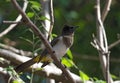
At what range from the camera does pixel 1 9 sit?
28.2 feet

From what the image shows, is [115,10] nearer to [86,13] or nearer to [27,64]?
[86,13]

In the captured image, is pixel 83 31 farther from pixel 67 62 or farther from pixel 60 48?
pixel 67 62

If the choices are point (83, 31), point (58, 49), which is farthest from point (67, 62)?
point (83, 31)

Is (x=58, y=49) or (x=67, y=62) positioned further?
(x=58, y=49)

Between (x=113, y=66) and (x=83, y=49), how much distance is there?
50 cm

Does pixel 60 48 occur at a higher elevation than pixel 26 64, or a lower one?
lower

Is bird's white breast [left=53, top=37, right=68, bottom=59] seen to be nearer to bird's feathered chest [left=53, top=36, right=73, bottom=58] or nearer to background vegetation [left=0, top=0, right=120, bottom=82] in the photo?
bird's feathered chest [left=53, top=36, right=73, bottom=58]

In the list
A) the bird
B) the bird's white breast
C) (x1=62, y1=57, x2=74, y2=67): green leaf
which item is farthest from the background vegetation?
(x1=62, y1=57, x2=74, y2=67): green leaf

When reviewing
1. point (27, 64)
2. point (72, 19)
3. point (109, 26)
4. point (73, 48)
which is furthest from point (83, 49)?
point (27, 64)

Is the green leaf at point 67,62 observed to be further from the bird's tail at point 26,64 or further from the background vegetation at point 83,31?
the background vegetation at point 83,31

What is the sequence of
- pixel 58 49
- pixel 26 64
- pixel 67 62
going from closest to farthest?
pixel 26 64
pixel 67 62
pixel 58 49

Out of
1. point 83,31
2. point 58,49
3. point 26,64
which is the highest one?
point 26,64

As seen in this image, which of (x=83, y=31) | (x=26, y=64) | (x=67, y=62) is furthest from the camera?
(x=83, y=31)

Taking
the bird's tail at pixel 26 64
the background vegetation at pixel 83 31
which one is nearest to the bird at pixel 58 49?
the bird's tail at pixel 26 64
